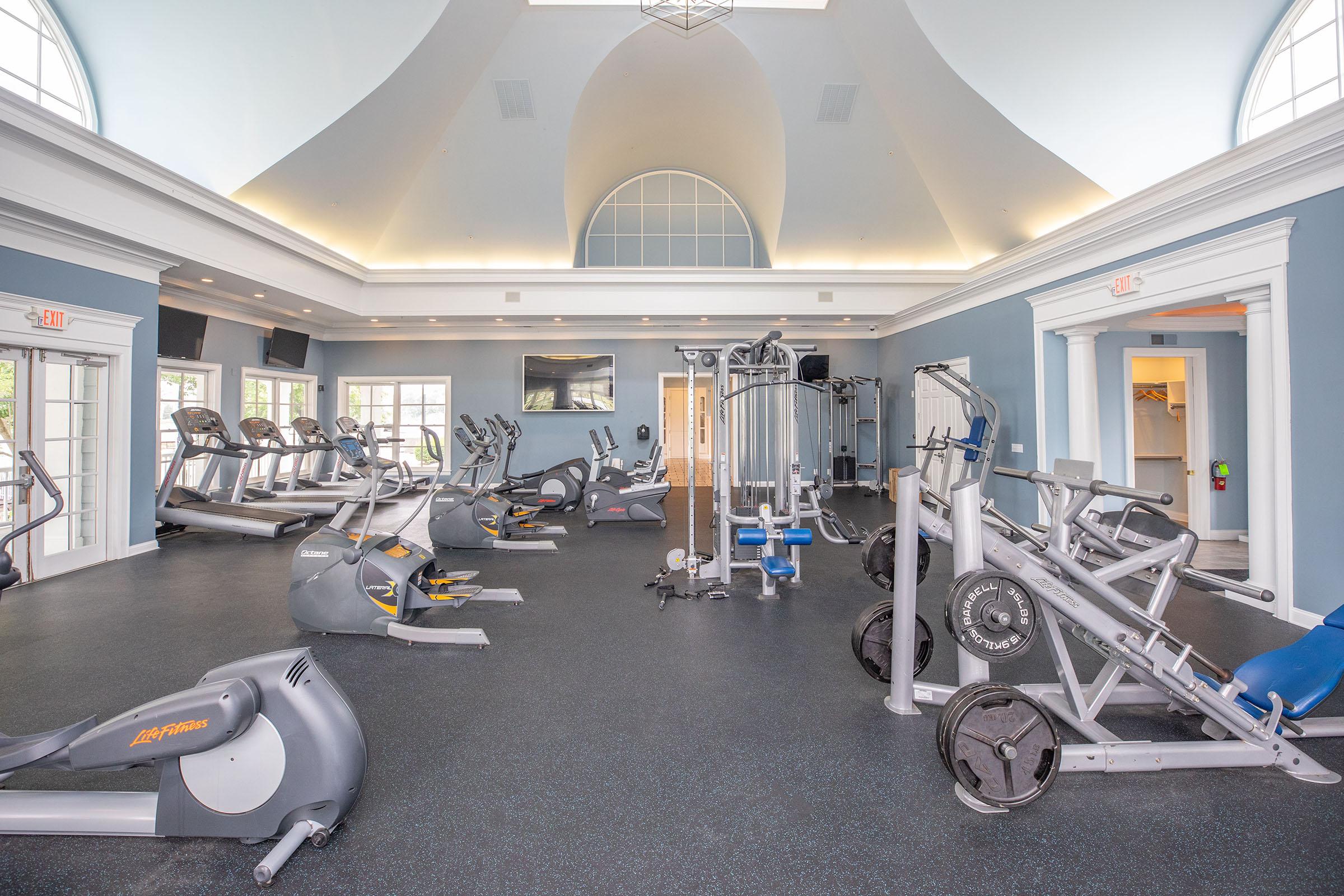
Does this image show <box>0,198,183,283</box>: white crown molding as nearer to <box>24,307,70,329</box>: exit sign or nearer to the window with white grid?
<box>24,307,70,329</box>: exit sign

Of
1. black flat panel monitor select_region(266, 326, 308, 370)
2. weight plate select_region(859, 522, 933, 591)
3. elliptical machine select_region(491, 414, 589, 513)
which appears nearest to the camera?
weight plate select_region(859, 522, 933, 591)

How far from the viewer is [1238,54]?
5109 millimetres

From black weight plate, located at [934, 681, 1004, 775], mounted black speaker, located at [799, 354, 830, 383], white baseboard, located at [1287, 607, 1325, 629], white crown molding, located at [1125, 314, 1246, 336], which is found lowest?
white baseboard, located at [1287, 607, 1325, 629]

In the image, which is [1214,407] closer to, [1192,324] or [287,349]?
[1192,324]

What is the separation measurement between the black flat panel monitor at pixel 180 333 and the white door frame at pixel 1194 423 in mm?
10873

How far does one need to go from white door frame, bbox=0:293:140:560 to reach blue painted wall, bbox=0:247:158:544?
51 mm

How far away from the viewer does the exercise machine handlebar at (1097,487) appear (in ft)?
6.45

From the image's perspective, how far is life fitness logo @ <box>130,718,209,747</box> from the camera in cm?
156

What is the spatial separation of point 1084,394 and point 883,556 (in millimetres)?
4163

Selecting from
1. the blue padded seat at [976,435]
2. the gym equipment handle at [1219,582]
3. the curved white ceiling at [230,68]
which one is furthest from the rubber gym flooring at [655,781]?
the curved white ceiling at [230,68]

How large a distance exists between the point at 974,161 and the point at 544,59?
530cm

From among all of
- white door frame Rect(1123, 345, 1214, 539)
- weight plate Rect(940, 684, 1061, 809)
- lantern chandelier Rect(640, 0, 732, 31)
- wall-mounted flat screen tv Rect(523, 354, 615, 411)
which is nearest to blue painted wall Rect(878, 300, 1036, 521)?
white door frame Rect(1123, 345, 1214, 539)

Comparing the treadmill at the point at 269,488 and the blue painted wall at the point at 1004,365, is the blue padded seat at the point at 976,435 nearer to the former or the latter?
the blue painted wall at the point at 1004,365

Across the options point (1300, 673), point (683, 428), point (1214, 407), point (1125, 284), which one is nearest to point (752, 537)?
point (1300, 673)
